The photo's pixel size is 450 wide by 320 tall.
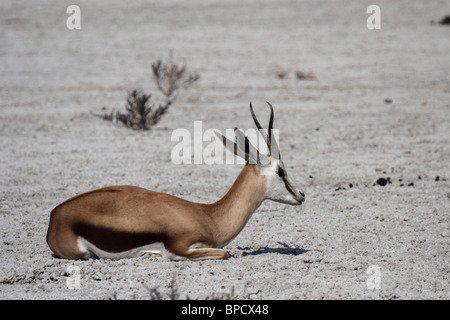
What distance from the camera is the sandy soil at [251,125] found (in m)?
5.48

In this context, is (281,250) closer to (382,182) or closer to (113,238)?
(113,238)

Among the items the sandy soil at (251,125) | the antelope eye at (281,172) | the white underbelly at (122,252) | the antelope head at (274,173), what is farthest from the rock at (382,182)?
the white underbelly at (122,252)

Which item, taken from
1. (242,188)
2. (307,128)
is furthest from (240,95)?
(242,188)

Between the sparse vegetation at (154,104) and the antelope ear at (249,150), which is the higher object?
the sparse vegetation at (154,104)

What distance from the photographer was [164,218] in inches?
215

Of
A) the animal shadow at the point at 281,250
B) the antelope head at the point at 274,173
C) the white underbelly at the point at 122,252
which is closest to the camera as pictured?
the white underbelly at the point at 122,252

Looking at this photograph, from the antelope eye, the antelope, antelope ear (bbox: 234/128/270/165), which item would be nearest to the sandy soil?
the antelope

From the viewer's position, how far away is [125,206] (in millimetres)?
5504

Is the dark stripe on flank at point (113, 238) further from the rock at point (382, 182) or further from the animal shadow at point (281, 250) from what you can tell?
the rock at point (382, 182)

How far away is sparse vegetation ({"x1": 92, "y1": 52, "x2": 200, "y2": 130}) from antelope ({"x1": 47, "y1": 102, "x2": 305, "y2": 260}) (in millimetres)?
5320

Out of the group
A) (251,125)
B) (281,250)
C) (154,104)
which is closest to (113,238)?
(281,250)

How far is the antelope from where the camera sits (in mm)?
5449

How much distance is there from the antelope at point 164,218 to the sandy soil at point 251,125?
0.13 meters

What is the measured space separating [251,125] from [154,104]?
187cm
